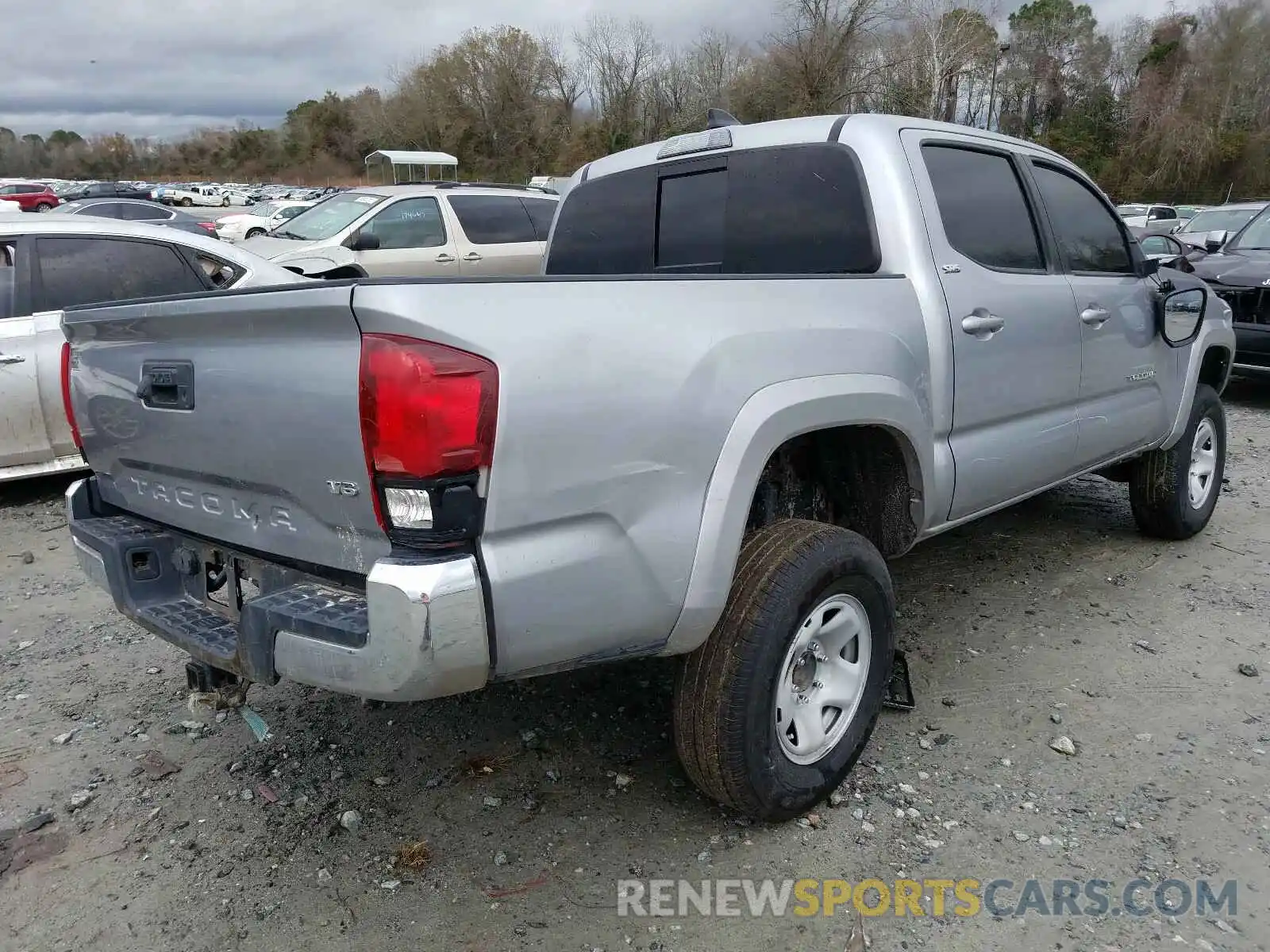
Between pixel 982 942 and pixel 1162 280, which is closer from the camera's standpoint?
pixel 982 942

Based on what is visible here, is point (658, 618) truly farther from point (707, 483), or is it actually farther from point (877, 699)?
point (877, 699)

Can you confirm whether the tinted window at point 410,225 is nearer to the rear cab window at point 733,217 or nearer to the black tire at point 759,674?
Answer: the rear cab window at point 733,217

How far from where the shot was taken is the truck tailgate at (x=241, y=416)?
1.96 meters

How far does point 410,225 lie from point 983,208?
7591 millimetres

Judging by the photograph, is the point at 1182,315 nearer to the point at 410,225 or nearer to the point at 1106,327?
the point at 1106,327

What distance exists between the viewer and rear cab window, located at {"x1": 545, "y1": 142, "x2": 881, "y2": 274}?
3.13 m

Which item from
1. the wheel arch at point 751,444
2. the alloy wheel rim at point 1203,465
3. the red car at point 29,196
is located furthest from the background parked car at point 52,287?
the red car at point 29,196

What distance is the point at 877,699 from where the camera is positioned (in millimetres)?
2803

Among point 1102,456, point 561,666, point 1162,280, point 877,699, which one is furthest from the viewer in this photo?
point 1162,280

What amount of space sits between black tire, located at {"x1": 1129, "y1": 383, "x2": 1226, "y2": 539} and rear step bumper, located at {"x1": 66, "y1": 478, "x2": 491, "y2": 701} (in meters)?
3.96

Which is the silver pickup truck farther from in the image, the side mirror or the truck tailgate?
the side mirror

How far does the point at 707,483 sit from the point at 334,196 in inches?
386

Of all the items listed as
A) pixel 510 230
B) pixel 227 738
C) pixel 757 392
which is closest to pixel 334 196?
pixel 510 230

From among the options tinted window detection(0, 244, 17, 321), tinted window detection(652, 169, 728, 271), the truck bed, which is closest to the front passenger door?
tinted window detection(0, 244, 17, 321)
